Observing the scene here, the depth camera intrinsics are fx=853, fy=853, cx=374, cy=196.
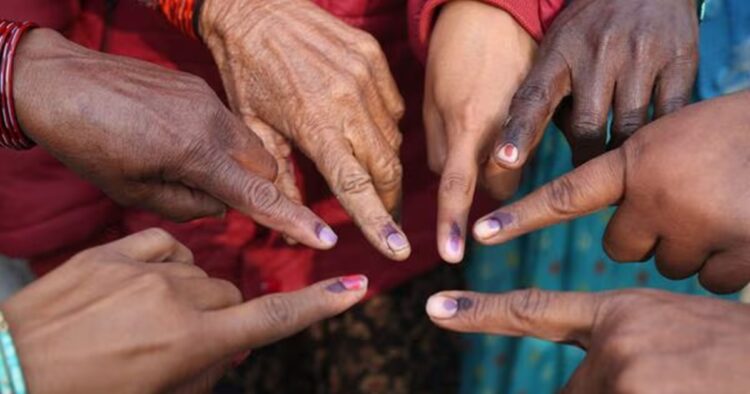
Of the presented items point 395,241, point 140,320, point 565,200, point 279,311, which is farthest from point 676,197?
point 140,320

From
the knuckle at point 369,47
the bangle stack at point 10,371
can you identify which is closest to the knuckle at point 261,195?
the knuckle at point 369,47

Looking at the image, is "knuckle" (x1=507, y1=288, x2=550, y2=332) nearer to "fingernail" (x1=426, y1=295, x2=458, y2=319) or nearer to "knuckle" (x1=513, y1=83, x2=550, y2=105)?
"fingernail" (x1=426, y1=295, x2=458, y2=319)

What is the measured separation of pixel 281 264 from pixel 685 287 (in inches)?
25.1

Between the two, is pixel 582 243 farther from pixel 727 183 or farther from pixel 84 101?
pixel 84 101

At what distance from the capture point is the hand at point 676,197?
980mm

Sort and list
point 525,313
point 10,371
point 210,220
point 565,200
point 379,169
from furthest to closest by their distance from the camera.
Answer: point 210,220 → point 379,169 → point 565,200 → point 525,313 → point 10,371

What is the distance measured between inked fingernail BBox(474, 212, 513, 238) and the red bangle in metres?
0.51

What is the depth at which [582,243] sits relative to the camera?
1.35 metres

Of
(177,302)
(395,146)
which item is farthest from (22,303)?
(395,146)

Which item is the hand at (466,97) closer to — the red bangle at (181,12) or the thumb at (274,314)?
the thumb at (274,314)

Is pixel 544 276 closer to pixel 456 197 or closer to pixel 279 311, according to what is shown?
pixel 456 197

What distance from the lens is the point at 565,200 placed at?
1.04m

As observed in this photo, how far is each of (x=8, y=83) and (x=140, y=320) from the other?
1.27 feet

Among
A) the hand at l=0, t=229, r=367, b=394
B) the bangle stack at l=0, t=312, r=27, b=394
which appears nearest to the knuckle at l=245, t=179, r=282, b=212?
the hand at l=0, t=229, r=367, b=394
